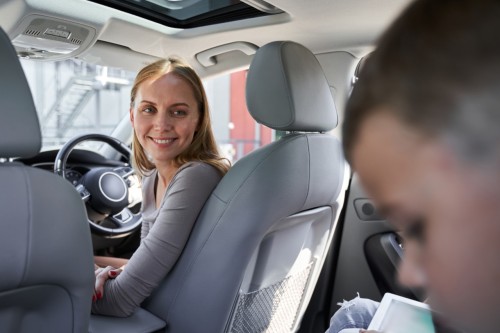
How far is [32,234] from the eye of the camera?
95 cm

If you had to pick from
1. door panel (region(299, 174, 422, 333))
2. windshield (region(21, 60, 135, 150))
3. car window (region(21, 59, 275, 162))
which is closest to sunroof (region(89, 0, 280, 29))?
door panel (region(299, 174, 422, 333))

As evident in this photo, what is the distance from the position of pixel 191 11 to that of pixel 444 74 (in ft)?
5.74

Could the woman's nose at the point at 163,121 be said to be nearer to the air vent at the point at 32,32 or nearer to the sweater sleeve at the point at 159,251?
the sweater sleeve at the point at 159,251

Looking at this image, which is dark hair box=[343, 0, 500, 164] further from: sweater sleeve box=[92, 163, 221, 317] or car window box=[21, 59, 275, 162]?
car window box=[21, 59, 275, 162]

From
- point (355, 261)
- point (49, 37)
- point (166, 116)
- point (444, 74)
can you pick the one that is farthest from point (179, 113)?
point (444, 74)

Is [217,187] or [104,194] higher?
[217,187]

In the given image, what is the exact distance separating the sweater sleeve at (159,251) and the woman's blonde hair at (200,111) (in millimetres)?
123

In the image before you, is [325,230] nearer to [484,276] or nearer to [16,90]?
[16,90]

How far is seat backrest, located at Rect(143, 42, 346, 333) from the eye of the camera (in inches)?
53.9

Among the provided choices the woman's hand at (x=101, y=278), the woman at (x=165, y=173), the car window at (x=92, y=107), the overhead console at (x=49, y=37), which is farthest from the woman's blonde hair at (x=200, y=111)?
the car window at (x=92, y=107)

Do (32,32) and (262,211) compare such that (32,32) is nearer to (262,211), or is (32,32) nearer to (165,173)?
(165,173)

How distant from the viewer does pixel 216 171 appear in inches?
60.2

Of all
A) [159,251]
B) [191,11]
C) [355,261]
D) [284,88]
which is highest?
[191,11]

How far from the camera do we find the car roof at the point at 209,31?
5.15 feet
